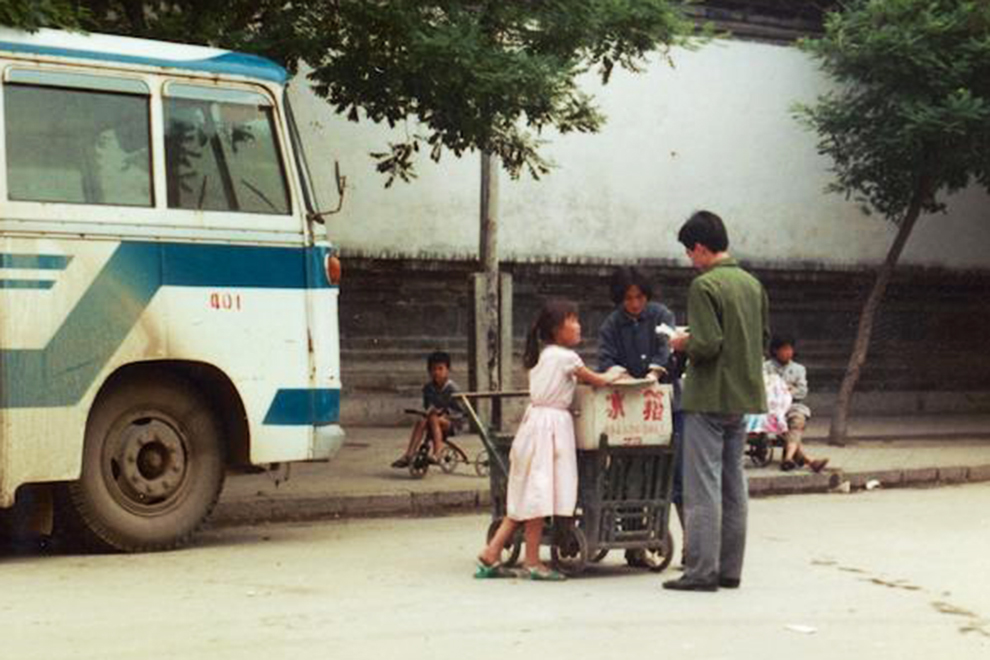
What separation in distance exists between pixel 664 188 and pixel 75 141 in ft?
39.1

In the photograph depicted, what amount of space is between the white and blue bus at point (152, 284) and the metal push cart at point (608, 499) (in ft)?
5.74

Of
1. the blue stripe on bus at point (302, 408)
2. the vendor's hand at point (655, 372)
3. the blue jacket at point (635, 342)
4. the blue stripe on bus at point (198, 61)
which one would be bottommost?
the blue stripe on bus at point (302, 408)

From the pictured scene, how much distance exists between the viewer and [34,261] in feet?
33.2

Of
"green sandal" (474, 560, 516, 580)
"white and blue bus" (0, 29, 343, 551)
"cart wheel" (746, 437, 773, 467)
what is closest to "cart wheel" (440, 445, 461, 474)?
"cart wheel" (746, 437, 773, 467)

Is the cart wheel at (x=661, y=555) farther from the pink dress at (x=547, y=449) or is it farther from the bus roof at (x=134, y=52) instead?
the bus roof at (x=134, y=52)

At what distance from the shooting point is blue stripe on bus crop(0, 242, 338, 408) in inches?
398

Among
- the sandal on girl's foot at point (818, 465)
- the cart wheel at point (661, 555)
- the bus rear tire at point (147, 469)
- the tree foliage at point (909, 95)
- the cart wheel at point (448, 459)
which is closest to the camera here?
the cart wheel at point (661, 555)

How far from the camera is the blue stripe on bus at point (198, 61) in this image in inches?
403

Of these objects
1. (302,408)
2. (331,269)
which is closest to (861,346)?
(331,269)

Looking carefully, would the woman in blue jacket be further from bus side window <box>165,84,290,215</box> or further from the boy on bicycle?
the boy on bicycle

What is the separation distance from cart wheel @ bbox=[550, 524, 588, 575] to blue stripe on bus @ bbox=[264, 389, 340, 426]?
82.3 inches

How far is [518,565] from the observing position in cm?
1005

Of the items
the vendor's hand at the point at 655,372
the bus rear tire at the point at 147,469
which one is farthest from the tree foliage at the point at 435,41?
the vendor's hand at the point at 655,372

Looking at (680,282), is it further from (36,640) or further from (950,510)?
(36,640)
